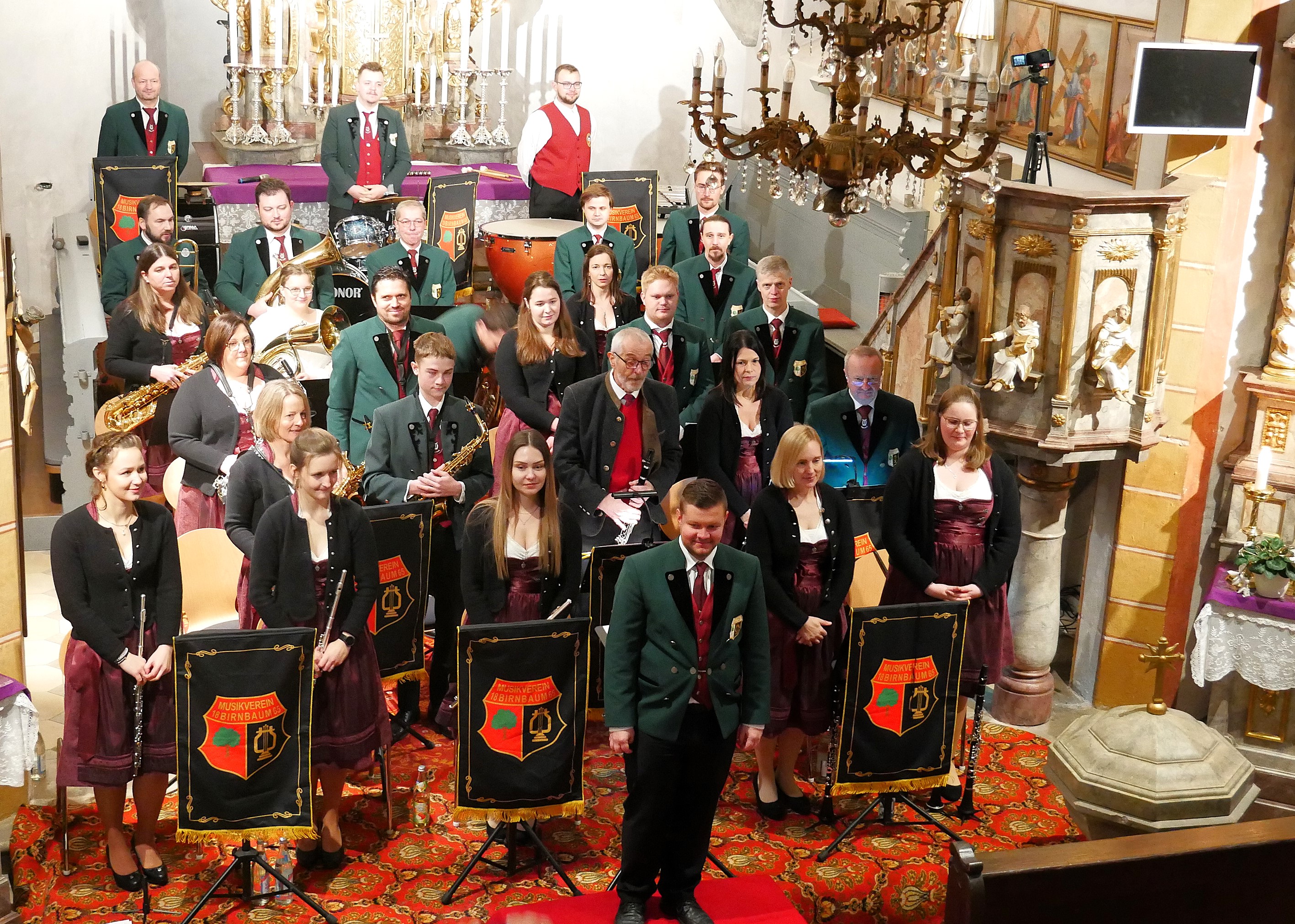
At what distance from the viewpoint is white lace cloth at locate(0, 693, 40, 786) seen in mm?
4977

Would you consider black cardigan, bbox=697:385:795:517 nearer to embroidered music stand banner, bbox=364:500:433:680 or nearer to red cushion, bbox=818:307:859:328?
embroidered music stand banner, bbox=364:500:433:680

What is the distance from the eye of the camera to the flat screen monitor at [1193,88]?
5.98 metres

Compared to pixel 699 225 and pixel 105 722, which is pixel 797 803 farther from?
pixel 699 225

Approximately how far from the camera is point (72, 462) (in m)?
8.17

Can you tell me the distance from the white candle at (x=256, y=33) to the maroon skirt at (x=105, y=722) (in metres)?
7.07

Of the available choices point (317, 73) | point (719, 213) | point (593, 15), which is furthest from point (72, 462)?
point (593, 15)

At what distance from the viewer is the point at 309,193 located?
32.4ft

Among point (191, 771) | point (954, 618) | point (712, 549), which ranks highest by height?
point (712, 549)

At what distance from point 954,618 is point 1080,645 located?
186 centimetres

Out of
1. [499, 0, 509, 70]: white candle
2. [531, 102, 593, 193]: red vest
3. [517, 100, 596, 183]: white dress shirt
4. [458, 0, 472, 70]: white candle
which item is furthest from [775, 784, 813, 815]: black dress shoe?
[499, 0, 509, 70]: white candle

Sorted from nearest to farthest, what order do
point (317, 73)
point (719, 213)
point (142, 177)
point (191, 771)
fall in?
1. point (191, 771)
2. point (719, 213)
3. point (142, 177)
4. point (317, 73)

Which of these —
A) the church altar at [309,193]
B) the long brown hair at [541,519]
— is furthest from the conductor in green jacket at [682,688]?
A: the church altar at [309,193]

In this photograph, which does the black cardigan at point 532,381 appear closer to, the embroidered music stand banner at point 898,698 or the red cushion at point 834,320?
the embroidered music stand banner at point 898,698

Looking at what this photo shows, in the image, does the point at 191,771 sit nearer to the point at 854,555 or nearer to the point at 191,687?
the point at 191,687
